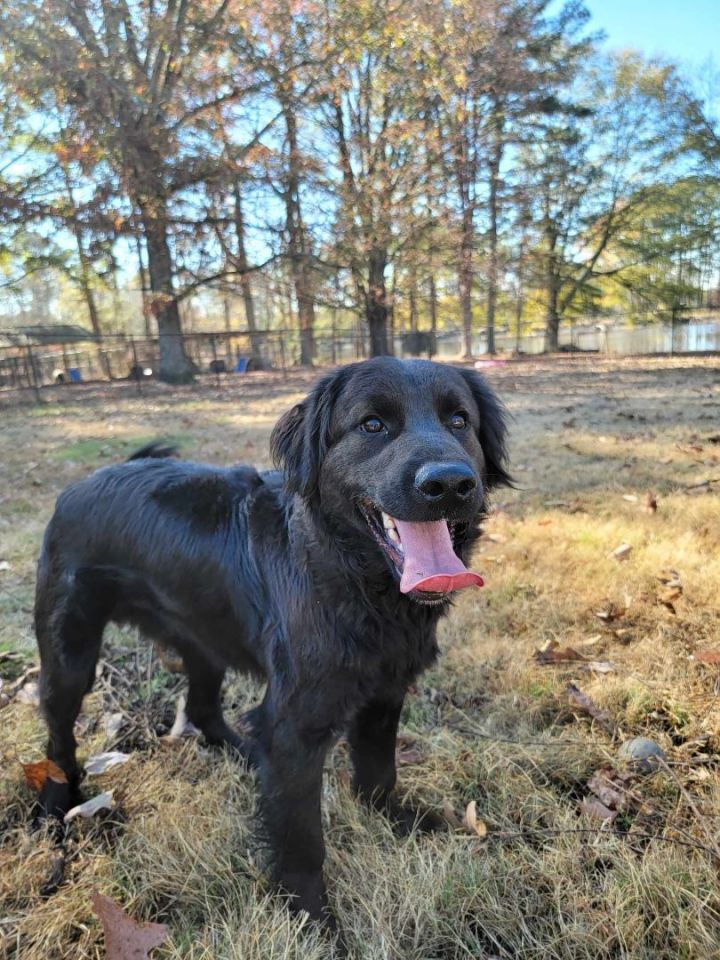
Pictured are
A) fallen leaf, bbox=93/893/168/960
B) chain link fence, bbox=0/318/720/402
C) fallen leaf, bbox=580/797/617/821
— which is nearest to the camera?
fallen leaf, bbox=93/893/168/960

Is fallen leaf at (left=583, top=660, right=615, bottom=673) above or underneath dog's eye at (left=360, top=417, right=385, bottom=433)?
underneath

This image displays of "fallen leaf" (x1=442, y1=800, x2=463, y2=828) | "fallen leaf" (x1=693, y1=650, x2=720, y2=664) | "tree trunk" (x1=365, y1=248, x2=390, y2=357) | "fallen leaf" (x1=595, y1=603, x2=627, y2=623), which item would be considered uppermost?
"tree trunk" (x1=365, y1=248, x2=390, y2=357)

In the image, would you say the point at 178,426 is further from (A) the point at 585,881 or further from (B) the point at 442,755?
(A) the point at 585,881

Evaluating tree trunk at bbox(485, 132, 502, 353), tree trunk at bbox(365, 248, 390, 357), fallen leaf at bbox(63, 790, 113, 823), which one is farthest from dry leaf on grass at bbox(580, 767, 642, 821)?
tree trunk at bbox(485, 132, 502, 353)

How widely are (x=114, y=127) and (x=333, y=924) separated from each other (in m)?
18.6

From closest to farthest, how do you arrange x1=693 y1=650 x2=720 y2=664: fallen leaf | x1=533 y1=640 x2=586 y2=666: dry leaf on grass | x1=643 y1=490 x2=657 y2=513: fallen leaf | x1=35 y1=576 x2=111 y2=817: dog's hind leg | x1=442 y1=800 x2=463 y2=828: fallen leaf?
x1=442 y1=800 x2=463 y2=828: fallen leaf < x1=35 y1=576 x2=111 y2=817: dog's hind leg < x1=693 y1=650 x2=720 y2=664: fallen leaf < x1=533 y1=640 x2=586 y2=666: dry leaf on grass < x1=643 y1=490 x2=657 y2=513: fallen leaf

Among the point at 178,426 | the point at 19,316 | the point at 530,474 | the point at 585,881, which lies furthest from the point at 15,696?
the point at 19,316

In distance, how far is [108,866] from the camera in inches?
→ 76.9

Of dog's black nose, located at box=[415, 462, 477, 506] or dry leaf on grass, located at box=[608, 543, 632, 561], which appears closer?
dog's black nose, located at box=[415, 462, 477, 506]

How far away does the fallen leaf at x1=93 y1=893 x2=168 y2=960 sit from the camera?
165 cm

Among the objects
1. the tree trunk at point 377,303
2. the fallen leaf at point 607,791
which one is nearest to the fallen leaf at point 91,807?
the fallen leaf at point 607,791

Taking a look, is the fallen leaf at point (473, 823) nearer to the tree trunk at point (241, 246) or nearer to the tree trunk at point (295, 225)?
the tree trunk at point (241, 246)

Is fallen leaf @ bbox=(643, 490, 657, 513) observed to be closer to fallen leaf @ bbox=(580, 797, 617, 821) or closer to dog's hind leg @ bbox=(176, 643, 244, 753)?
fallen leaf @ bbox=(580, 797, 617, 821)

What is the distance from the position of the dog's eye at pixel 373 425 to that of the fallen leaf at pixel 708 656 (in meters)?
1.77
